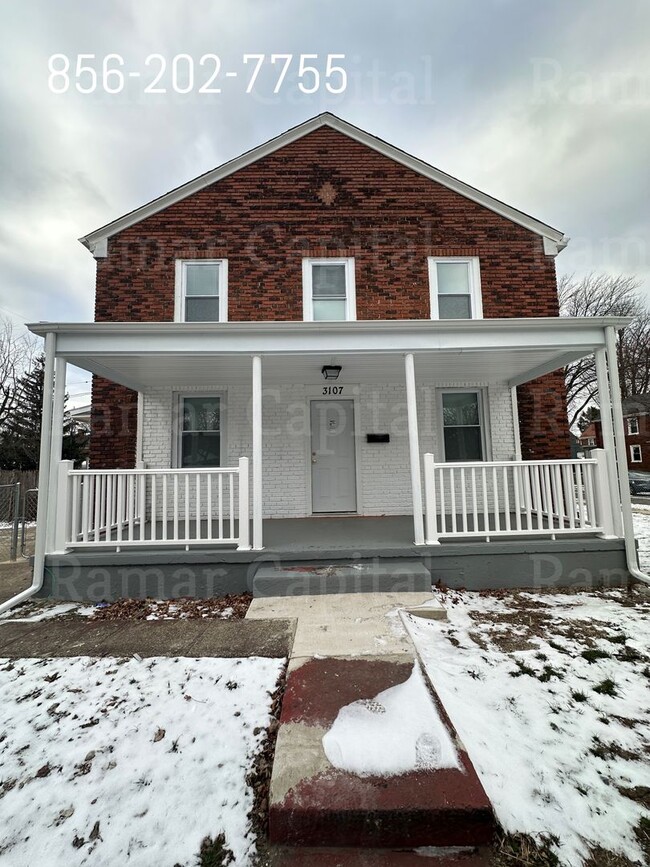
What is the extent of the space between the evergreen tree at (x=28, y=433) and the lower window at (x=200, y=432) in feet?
44.6

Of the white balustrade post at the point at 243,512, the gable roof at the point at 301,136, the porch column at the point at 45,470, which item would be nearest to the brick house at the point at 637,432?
the gable roof at the point at 301,136

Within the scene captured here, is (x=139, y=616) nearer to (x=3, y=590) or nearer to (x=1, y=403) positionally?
(x=3, y=590)

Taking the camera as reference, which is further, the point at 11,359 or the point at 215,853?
the point at 11,359

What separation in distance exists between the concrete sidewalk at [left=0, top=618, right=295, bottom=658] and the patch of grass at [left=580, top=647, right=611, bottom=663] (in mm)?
2325

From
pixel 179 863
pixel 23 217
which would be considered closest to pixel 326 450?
pixel 179 863

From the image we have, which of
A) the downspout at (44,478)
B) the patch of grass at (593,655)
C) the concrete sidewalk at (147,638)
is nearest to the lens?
the patch of grass at (593,655)

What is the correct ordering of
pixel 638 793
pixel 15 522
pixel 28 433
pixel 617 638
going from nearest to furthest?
pixel 638 793, pixel 617 638, pixel 15 522, pixel 28 433

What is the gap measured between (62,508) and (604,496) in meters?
6.44

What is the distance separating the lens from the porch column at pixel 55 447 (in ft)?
15.3

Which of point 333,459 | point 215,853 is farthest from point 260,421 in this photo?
point 215,853

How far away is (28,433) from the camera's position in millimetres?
20109

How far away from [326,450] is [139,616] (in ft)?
12.8

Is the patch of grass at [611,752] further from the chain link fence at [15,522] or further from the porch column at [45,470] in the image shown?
the chain link fence at [15,522]

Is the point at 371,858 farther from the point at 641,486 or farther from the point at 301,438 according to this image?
the point at 641,486
